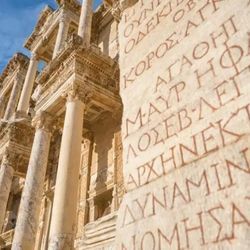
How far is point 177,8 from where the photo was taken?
2545mm

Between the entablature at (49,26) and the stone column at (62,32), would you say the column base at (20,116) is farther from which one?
the entablature at (49,26)

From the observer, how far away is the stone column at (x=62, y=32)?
47.2 ft

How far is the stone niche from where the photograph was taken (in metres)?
1.63

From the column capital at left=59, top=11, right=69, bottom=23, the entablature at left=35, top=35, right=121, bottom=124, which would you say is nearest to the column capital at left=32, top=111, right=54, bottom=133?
the entablature at left=35, top=35, right=121, bottom=124

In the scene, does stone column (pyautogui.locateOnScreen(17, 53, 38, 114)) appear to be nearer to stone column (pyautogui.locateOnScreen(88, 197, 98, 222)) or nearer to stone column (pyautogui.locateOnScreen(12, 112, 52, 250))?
stone column (pyautogui.locateOnScreen(12, 112, 52, 250))

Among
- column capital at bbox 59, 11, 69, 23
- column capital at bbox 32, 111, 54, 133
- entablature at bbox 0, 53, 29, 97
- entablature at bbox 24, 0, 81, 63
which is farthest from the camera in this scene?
entablature at bbox 0, 53, 29, 97

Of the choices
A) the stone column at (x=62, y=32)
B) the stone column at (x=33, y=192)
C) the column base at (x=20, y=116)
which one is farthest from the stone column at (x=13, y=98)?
the stone column at (x=33, y=192)

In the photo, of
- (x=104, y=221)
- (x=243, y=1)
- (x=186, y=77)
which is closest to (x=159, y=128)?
(x=186, y=77)

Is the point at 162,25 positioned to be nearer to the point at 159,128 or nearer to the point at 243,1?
the point at 243,1

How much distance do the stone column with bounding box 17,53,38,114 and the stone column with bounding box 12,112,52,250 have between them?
484cm

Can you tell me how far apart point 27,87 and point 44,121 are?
631 centimetres

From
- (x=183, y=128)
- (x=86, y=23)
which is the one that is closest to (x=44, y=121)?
(x=86, y=23)

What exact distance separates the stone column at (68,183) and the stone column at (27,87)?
711cm

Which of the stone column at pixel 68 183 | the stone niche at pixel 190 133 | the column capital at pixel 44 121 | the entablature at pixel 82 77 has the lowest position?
the stone niche at pixel 190 133
